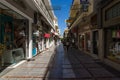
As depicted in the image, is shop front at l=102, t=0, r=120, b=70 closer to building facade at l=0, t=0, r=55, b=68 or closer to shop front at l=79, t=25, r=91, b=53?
building facade at l=0, t=0, r=55, b=68

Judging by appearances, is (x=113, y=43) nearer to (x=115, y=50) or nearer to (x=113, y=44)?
(x=113, y=44)

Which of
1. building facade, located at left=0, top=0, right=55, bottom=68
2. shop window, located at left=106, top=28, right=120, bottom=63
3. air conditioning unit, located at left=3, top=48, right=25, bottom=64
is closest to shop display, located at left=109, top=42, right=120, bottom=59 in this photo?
shop window, located at left=106, top=28, right=120, bottom=63

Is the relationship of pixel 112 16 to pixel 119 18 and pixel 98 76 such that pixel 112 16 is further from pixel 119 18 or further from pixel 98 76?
pixel 98 76

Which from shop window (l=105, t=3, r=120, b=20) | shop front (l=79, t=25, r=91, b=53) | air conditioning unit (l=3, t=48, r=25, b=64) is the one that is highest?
shop window (l=105, t=3, r=120, b=20)

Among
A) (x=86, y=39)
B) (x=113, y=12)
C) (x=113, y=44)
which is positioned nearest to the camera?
(x=113, y=12)

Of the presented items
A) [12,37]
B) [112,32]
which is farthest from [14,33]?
[112,32]

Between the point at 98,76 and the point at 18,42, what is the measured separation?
22.3 ft

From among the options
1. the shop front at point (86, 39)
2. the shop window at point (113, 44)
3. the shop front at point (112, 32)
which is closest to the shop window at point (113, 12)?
the shop front at point (112, 32)

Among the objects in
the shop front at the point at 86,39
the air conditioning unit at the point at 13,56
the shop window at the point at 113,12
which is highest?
the shop window at the point at 113,12

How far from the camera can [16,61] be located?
1227cm

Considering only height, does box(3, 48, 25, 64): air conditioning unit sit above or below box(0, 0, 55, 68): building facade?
below

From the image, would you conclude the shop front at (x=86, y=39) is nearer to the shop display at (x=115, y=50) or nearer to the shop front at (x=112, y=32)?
the shop front at (x=112, y=32)

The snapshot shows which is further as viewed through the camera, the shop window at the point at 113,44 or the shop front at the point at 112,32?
the shop window at the point at 113,44

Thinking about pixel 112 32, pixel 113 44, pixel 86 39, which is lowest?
pixel 113 44
